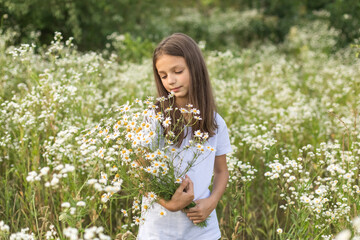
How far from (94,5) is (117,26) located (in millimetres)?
1386

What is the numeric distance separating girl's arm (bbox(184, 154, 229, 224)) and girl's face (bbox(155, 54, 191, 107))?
1.66ft

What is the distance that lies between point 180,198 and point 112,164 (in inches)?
18.3

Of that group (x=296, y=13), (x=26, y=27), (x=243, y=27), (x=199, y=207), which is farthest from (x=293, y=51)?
(x=199, y=207)

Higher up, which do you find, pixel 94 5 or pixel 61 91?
pixel 94 5

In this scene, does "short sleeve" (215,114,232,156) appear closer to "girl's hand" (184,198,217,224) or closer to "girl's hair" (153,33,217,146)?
"girl's hair" (153,33,217,146)

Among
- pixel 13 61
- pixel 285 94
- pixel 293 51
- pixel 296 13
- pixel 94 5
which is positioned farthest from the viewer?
pixel 296 13

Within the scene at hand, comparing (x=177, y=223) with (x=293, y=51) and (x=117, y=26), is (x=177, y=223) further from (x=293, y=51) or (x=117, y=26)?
(x=293, y=51)

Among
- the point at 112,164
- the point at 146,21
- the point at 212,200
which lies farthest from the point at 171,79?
the point at 146,21

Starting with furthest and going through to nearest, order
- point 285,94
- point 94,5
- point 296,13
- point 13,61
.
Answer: point 296,13
point 94,5
point 285,94
point 13,61

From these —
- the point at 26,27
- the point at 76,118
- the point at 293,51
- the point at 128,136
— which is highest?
the point at 26,27

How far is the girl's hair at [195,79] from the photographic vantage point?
1.98m

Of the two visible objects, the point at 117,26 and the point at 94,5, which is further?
the point at 117,26

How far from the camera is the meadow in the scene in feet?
6.98

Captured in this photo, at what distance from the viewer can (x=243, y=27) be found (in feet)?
49.1
